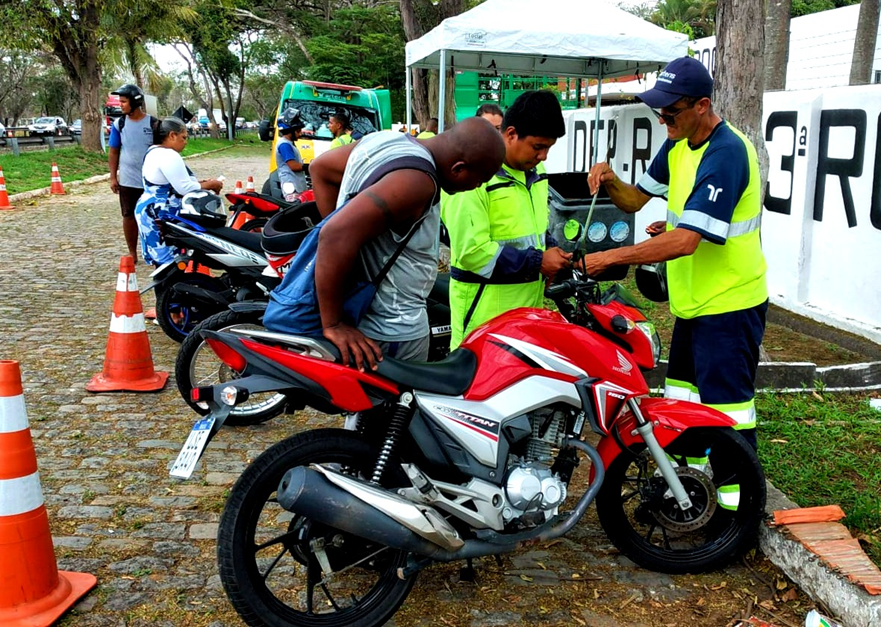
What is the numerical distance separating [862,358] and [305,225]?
430 centimetres

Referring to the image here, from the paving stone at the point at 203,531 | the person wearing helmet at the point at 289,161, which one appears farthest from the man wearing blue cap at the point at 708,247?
the person wearing helmet at the point at 289,161

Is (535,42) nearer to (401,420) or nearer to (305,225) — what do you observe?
(305,225)

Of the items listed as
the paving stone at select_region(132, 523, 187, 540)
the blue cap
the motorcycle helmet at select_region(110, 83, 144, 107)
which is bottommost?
the paving stone at select_region(132, 523, 187, 540)

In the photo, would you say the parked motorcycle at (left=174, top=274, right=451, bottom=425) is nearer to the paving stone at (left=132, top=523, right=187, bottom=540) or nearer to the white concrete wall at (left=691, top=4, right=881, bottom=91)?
the paving stone at (left=132, top=523, right=187, bottom=540)

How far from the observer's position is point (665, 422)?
3070 mm

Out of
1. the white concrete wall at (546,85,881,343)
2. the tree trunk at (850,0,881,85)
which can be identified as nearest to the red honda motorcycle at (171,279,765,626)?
the white concrete wall at (546,85,881,343)

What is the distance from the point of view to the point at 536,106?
3.28 metres

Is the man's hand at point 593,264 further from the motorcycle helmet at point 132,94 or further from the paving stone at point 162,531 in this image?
the motorcycle helmet at point 132,94

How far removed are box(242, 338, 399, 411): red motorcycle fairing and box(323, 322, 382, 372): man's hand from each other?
0.04 metres

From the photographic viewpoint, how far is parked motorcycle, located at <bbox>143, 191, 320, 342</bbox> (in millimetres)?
5430

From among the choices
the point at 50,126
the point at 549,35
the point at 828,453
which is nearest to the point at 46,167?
the point at 549,35

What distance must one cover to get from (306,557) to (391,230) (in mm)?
1175

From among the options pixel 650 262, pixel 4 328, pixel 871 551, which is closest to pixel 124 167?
pixel 4 328

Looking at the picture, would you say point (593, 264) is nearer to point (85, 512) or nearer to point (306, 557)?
point (306, 557)
